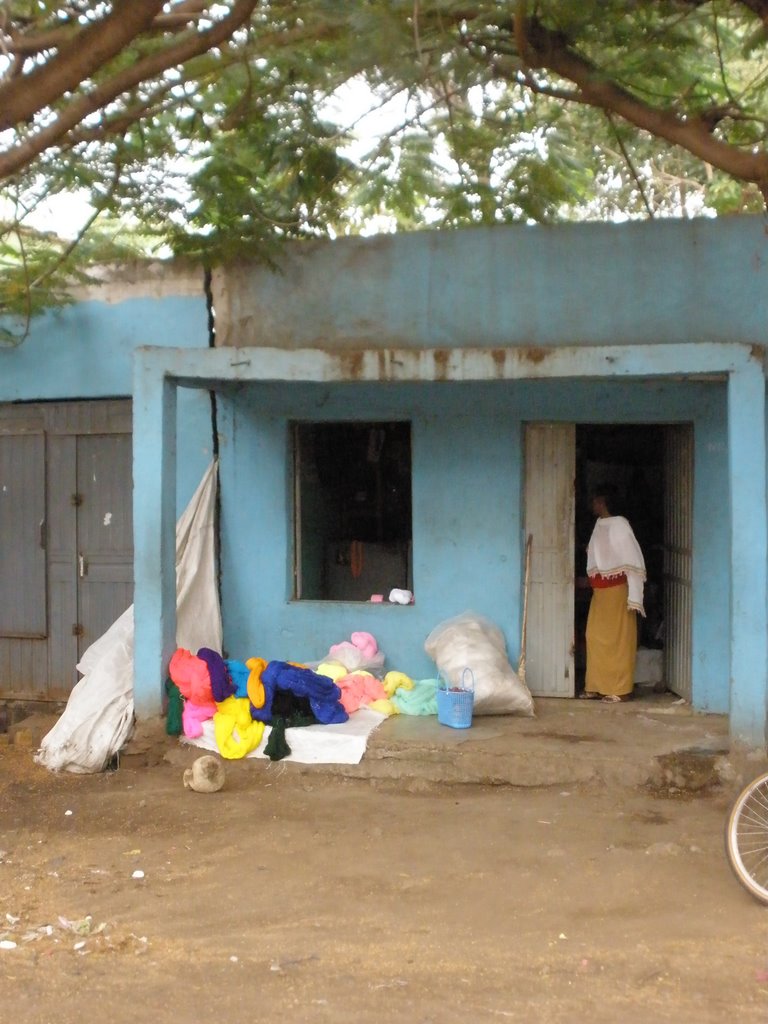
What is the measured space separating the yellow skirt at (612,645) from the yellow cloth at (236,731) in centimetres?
264

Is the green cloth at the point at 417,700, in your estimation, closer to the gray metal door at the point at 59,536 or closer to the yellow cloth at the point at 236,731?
the yellow cloth at the point at 236,731

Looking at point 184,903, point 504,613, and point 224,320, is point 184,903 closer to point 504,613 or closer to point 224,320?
point 504,613

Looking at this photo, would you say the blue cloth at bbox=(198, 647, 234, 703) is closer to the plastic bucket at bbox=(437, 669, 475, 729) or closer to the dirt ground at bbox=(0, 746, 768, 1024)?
the dirt ground at bbox=(0, 746, 768, 1024)

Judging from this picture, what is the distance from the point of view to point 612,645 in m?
8.20

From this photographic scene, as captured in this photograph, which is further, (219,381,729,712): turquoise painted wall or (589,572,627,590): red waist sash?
(589,572,627,590): red waist sash

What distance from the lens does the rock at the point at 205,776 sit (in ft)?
22.3

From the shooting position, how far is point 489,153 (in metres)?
9.15

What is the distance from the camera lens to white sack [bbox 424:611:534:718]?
24.5 feet

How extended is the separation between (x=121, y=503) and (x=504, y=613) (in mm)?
3305

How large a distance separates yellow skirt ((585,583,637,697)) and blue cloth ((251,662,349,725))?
6.79 ft

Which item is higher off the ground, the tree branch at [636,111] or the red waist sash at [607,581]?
the tree branch at [636,111]

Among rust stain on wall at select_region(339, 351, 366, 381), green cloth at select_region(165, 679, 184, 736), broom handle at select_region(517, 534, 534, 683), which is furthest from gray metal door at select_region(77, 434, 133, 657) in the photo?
broom handle at select_region(517, 534, 534, 683)

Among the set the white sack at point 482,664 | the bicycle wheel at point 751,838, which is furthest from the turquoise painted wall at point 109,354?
the bicycle wheel at point 751,838

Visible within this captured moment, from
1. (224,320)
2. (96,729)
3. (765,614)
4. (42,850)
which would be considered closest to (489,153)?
(224,320)
